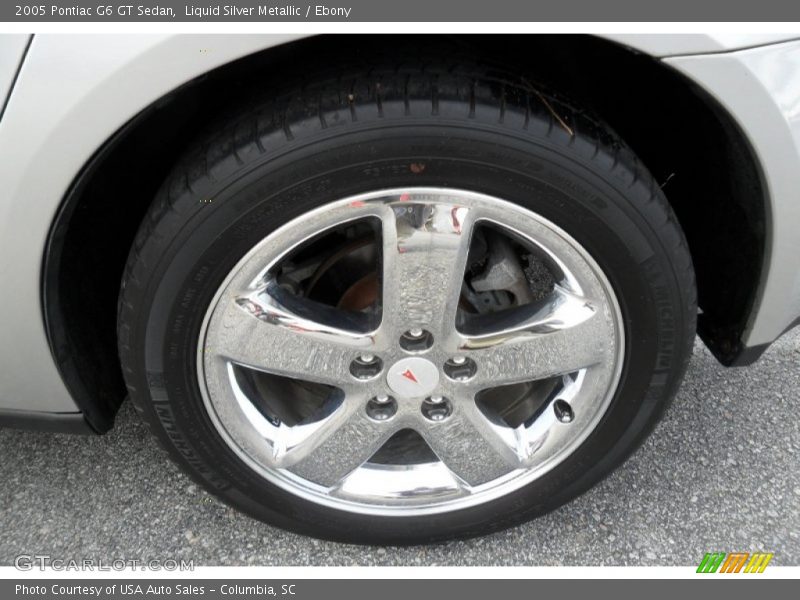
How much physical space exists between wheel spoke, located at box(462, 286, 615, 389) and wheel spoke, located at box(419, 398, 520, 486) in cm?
10

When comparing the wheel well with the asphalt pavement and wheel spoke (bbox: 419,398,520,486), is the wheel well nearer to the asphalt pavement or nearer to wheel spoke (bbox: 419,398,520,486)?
the asphalt pavement

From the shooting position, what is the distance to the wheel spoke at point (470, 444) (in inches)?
59.6

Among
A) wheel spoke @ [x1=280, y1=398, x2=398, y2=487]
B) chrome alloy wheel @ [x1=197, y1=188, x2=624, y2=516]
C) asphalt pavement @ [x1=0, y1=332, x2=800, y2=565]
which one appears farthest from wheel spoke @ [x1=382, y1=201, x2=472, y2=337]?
asphalt pavement @ [x1=0, y1=332, x2=800, y2=565]

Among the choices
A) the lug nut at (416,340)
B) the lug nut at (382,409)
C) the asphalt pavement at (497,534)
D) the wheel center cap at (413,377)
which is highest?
the lug nut at (416,340)

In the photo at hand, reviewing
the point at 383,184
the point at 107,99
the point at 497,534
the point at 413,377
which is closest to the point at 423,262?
the point at 383,184

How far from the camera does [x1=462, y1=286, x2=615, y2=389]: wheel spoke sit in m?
1.38

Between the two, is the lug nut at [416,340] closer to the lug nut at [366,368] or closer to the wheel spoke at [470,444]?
the lug nut at [366,368]

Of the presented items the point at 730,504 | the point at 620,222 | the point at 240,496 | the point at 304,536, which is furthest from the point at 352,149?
the point at 730,504

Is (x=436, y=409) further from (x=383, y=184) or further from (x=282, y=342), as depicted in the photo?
(x=383, y=184)

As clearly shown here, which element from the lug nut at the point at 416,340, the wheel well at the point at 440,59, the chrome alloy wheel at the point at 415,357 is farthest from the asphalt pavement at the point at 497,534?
the lug nut at the point at 416,340

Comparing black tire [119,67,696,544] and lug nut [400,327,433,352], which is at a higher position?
black tire [119,67,696,544]

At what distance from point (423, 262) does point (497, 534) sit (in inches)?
31.7

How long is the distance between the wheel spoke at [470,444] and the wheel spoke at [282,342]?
26cm

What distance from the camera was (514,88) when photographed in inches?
47.8
